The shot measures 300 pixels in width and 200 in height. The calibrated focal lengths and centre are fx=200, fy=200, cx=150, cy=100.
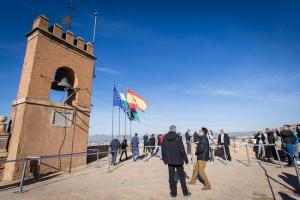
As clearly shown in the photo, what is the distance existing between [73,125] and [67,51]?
4.61 meters

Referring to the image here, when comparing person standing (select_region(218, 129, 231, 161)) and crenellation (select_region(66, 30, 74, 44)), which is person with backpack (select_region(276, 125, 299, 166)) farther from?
crenellation (select_region(66, 30, 74, 44))

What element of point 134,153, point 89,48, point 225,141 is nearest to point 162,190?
point 225,141

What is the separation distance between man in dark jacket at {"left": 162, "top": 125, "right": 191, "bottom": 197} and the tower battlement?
9788mm

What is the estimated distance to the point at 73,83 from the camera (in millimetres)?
13016

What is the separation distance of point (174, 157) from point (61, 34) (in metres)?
10.7

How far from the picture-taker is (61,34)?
12281 millimetres

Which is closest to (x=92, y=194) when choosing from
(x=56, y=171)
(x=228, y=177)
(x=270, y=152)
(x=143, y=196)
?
(x=143, y=196)

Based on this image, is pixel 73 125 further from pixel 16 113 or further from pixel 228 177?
pixel 228 177

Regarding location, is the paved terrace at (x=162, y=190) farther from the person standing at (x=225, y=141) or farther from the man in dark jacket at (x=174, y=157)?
the person standing at (x=225, y=141)

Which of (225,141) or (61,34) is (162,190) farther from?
(61,34)

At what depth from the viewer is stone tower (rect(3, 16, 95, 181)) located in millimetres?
9844

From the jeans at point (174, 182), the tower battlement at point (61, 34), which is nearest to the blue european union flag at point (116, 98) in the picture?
the tower battlement at point (61, 34)

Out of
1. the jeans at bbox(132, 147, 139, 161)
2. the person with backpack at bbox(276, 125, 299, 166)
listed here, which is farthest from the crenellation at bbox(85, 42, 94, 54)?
the person with backpack at bbox(276, 125, 299, 166)

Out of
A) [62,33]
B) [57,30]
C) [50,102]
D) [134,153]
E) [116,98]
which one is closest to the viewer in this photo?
[50,102]
